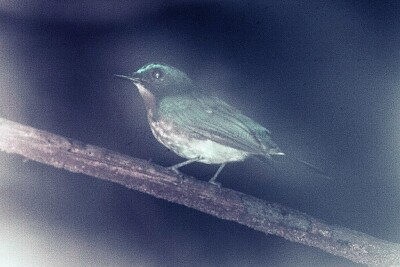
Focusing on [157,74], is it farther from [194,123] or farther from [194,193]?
[194,193]

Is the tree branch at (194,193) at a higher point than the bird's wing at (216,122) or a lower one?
lower

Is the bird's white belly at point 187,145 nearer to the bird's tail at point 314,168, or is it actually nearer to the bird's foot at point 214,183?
the bird's foot at point 214,183

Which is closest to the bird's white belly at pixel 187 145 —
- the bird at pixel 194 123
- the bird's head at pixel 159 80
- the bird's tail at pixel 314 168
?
the bird at pixel 194 123

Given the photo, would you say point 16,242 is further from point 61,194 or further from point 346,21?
point 346,21

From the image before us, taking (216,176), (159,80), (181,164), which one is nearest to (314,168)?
(216,176)

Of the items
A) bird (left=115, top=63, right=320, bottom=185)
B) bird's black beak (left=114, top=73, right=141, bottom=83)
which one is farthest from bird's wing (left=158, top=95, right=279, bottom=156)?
bird's black beak (left=114, top=73, right=141, bottom=83)

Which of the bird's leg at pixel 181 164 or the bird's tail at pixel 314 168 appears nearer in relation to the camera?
the bird's leg at pixel 181 164

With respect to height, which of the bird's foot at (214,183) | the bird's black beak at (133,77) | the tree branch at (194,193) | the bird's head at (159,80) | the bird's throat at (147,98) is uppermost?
the bird's head at (159,80)

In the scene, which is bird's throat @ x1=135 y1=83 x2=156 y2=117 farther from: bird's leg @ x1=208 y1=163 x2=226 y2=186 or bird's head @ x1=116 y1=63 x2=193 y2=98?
bird's leg @ x1=208 y1=163 x2=226 y2=186

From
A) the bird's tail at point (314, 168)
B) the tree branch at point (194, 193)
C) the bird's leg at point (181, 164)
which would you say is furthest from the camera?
the bird's tail at point (314, 168)
